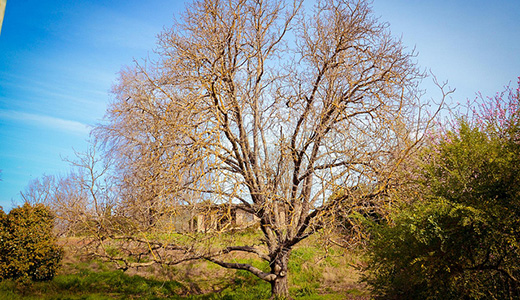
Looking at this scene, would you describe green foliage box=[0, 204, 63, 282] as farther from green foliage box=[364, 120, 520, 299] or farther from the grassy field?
green foliage box=[364, 120, 520, 299]

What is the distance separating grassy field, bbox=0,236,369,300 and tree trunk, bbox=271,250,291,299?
3.78ft

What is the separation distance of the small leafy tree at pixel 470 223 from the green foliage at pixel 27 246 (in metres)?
11.3

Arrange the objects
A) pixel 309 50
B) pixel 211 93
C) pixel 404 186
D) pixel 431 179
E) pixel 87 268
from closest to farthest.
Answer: pixel 431 179
pixel 404 186
pixel 211 93
pixel 309 50
pixel 87 268

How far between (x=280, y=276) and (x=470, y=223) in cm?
535

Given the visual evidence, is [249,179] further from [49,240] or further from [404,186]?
[49,240]

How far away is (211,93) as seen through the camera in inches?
296

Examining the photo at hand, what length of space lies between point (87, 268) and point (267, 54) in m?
10.6

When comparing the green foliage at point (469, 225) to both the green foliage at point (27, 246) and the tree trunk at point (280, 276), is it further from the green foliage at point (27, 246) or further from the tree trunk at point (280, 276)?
the green foliage at point (27, 246)

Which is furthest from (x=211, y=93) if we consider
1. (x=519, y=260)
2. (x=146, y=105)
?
(x=519, y=260)

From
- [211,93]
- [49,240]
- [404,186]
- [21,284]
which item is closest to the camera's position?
[404,186]

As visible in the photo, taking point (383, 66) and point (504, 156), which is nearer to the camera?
point (504, 156)

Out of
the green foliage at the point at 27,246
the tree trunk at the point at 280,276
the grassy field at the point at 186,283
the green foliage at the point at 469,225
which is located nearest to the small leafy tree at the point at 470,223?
the green foliage at the point at 469,225

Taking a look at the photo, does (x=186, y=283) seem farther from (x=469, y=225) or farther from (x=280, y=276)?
(x=469, y=225)

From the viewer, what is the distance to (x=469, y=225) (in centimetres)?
454
